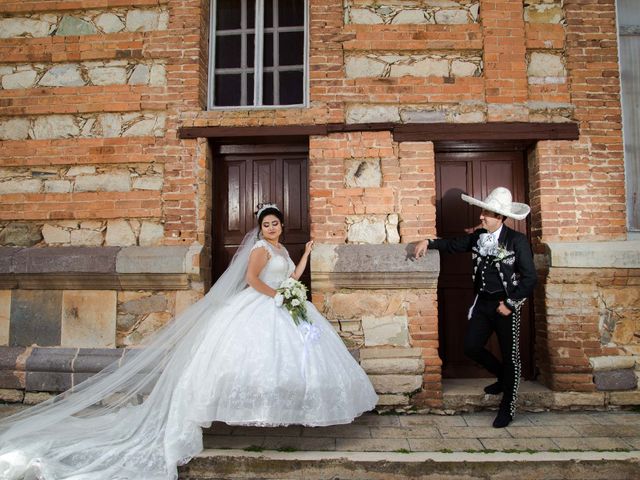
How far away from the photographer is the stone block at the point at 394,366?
4.61 metres

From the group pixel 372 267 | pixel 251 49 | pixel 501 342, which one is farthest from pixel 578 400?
pixel 251 49

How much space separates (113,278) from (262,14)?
3360mm

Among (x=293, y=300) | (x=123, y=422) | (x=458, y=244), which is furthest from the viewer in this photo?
(x=458, y=244)

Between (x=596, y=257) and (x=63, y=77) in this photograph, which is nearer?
(x=596, y=257)

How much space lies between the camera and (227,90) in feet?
17.6

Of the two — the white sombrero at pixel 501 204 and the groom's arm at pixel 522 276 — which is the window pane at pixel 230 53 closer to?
the white sombrero at pixel 501 204

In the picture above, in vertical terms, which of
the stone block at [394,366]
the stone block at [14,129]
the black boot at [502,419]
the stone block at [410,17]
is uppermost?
the stone block at [410,17]

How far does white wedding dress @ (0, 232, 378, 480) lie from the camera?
132 inches

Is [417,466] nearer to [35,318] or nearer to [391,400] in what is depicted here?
[391,400]

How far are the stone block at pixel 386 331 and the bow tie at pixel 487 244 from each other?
3.38 feet

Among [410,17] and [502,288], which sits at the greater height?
[410,17]

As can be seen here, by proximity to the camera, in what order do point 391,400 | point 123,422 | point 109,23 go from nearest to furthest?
1. point 123,422
2. point 391,400
3. point 109,23

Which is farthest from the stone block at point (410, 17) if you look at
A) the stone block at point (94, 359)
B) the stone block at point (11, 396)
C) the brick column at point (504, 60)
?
the stone block at point (11, 396)

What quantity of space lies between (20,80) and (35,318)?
2604 millimetres
